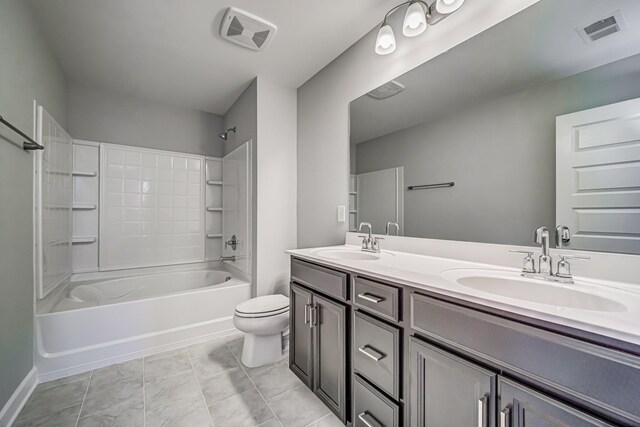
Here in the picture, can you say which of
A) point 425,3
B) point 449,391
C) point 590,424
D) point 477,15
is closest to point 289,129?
point 425,3

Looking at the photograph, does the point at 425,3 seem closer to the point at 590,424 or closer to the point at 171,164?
the point at 590,424

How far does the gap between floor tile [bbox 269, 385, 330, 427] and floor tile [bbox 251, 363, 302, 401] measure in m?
0.05

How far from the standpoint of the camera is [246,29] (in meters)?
1.85

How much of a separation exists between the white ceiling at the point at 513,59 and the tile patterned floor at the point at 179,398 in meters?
1.83

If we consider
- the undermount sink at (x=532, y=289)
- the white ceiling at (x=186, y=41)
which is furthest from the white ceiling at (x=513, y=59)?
the undermount sink at (x=532, y=289)

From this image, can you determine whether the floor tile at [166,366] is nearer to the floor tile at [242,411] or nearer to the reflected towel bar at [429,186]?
the floor tile at [242,411]

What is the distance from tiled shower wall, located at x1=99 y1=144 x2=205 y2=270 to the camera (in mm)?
2762

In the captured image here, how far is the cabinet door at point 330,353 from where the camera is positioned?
1.29 meters

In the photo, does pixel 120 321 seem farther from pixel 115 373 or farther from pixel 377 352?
pixel 377 352

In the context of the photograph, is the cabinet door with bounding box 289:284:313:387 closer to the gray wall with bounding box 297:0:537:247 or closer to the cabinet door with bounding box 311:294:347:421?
the cabinet door with bounding box 311:294:347:421

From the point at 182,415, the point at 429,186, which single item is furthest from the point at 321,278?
the point at 182,415

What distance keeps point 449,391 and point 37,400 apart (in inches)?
90.4

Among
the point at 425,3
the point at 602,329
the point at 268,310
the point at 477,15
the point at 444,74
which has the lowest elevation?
the point at 268,310

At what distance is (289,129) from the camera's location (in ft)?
8.61
